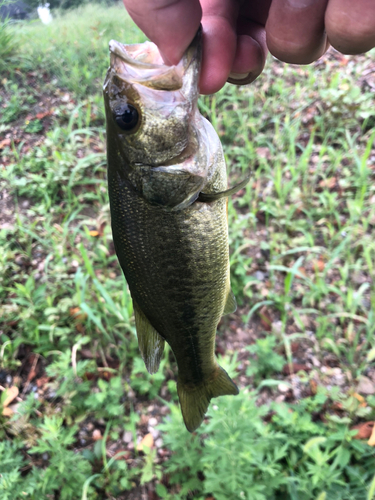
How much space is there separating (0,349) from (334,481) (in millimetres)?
2599

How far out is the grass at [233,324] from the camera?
194 cm

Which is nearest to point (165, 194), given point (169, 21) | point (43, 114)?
point (169, 21)

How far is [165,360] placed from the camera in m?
2.53

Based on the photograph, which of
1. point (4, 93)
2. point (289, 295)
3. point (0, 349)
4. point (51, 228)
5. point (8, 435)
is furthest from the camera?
point (4, 93)

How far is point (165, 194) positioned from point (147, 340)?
2.15 ft

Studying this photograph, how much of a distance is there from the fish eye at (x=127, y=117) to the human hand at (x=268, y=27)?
24 cm

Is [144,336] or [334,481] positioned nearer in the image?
[144,336]

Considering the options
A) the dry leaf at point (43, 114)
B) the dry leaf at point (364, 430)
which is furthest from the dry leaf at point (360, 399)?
the dry leaf at point (43, 114)

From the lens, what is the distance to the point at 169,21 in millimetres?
1106

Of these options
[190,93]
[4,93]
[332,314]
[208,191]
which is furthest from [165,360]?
[4,93]

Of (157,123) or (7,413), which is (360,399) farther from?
(7,413)

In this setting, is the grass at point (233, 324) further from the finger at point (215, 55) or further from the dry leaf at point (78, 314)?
the finger at point (215, 55)

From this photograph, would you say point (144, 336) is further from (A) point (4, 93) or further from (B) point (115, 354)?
(A) point (4, 93)

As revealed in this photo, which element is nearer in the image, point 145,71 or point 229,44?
point 145,71
